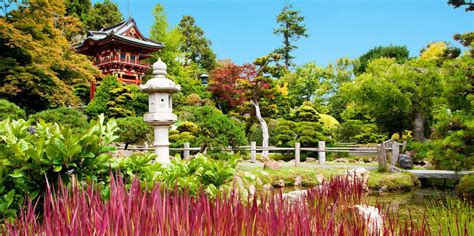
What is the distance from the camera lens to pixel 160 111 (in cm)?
540

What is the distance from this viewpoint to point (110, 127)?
2646mm

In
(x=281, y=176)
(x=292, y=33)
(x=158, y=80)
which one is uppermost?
(x=292, y=33)

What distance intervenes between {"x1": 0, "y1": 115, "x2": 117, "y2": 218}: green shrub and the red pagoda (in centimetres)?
2019

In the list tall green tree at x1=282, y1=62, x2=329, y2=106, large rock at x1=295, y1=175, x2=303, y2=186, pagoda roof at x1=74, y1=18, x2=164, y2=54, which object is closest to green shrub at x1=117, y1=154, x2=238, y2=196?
large rock at x1=295, y1=175, x2=303, y2=186

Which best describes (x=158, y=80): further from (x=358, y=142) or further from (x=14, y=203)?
(x=358, y=142)

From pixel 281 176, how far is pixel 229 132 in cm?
181

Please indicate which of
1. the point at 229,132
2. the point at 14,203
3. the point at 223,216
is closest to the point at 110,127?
the point at 14,203

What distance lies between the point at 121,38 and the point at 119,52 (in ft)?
3.94

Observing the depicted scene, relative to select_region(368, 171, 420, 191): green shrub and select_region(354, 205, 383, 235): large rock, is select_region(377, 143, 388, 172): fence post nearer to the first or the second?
select_region(368, 171, 420, 191): green shrub

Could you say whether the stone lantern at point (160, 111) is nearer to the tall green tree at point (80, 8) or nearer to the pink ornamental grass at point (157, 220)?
the pink ornamental grass at point (157, 220)

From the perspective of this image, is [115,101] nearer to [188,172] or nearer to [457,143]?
[457,143]

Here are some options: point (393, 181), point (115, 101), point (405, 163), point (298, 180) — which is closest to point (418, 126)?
point (405, 163)

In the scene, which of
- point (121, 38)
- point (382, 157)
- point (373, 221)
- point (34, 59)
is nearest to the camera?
point (373, 221)

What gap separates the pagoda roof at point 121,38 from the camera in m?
22.2
